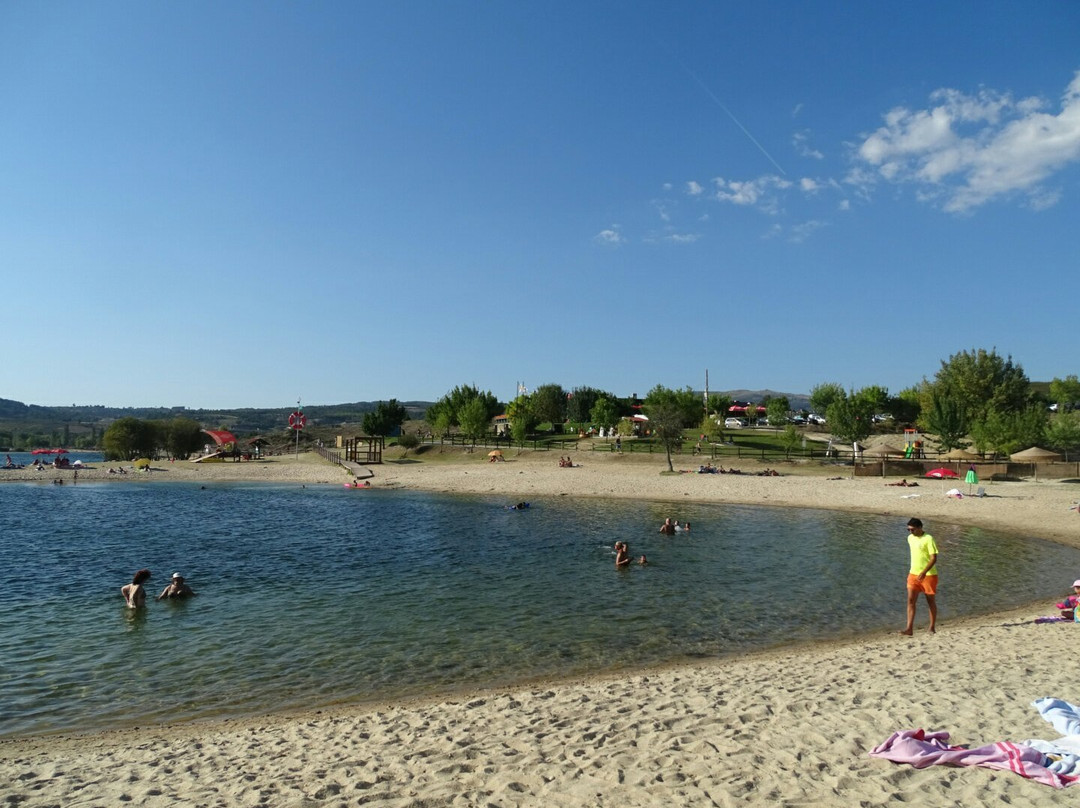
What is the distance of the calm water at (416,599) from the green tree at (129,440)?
6136cm

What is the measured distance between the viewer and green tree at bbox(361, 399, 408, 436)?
93938 mm

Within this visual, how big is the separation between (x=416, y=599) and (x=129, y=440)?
286ft

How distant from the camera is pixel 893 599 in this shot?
15938 mm

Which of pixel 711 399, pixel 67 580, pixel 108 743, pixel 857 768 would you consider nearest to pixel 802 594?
pixel 857 768

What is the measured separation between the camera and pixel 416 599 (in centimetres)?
1644

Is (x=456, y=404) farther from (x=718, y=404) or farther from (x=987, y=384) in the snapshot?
(x=987, y=384)

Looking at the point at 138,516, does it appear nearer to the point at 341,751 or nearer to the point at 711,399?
the point at 341,751

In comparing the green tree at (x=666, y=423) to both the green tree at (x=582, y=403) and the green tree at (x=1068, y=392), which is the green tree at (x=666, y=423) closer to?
the green tree at (x=582, y=403)

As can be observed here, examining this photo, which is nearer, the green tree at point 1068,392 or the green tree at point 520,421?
the green tree at point 520,421

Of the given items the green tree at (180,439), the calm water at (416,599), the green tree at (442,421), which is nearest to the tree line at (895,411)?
the green tree at (442,421)

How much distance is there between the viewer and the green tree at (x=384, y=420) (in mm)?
93938

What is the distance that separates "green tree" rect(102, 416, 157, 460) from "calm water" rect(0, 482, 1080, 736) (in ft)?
201

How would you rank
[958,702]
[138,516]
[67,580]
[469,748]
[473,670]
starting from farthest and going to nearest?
[138,516]
[67,580]
[473,670]
[958,702]
[469,748]

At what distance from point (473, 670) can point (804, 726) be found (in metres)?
5.50
